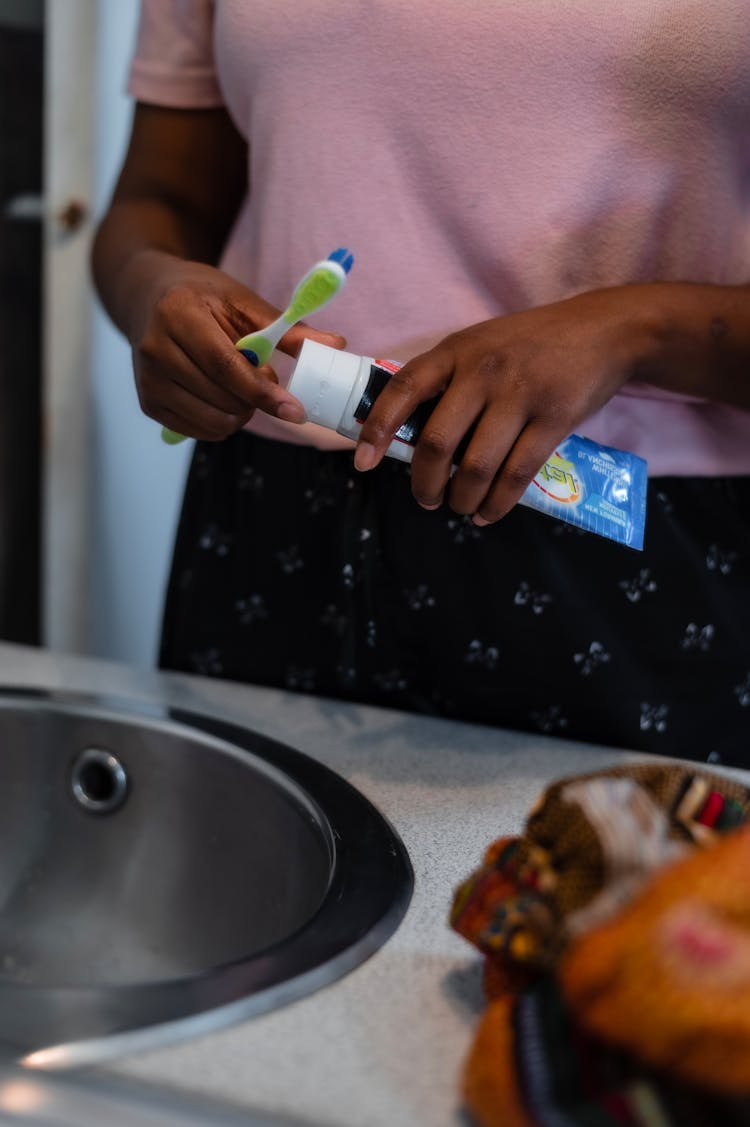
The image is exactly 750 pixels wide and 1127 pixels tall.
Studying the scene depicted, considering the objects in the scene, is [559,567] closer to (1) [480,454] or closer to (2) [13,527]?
(1) [480,454]

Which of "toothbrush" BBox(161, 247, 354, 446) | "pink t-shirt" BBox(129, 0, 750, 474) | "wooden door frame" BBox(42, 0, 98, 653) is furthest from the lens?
"wooden door frame" BBox(42, 0, 98, 653)

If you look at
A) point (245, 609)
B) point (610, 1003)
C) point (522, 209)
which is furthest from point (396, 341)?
point (610, 1003)

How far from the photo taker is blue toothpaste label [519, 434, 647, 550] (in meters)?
0.54

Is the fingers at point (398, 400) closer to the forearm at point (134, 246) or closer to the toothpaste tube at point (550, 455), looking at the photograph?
the toothpaste tube at point (550, 455)

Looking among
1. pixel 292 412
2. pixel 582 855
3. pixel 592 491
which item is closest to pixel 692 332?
pixel 592 491

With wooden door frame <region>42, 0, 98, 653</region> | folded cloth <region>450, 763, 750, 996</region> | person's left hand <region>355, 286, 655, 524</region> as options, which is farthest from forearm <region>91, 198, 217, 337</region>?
wooden door frame <region>42, 0, 98, 653</region>

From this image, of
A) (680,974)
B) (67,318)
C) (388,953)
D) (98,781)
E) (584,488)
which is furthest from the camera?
(67,318)

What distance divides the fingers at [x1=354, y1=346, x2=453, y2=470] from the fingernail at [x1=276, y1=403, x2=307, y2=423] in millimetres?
31

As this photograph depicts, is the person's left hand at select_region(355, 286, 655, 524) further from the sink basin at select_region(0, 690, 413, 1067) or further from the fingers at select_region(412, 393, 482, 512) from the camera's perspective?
the sink basin at select_region(0, 690, 413, 1067)

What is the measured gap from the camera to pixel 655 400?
→ 2.09 ft

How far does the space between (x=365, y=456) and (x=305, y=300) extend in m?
0.07

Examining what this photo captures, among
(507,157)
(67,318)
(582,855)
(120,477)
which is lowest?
(120,477)

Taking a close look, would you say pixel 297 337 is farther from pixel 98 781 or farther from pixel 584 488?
pixel 98 781

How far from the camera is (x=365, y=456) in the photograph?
1.66 feet
